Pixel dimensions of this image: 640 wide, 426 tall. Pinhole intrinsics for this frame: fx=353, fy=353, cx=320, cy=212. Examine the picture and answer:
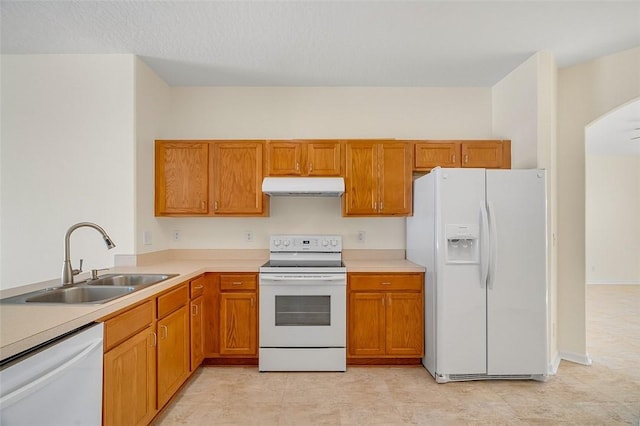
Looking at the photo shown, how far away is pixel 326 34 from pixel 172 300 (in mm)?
2317

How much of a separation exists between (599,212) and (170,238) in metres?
8.33

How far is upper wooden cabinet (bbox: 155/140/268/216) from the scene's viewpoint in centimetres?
351

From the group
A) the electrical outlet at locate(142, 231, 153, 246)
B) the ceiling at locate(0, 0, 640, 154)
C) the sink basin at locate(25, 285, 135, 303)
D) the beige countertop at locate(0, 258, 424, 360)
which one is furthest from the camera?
the electrical outlet at locate(142, 231, 153, 246)

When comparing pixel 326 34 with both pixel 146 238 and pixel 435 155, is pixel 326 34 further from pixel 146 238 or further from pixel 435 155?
pixel 146 238

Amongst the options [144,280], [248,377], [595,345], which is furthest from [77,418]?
[595,345]

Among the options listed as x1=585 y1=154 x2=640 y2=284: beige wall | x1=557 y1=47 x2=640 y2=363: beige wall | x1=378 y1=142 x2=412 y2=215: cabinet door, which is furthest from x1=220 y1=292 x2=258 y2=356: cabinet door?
x1=585 y1=154 x2=640 y2=284: beige wall

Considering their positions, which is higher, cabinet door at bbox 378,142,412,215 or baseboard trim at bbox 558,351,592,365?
cabinet door at bbox 378,142,412,215

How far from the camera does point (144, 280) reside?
8.52 feet

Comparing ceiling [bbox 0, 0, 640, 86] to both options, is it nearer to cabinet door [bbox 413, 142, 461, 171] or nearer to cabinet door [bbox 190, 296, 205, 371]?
cabinet door [bbox 413, 142, 461, 171]

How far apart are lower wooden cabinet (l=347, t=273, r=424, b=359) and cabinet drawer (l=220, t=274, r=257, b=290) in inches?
34.6

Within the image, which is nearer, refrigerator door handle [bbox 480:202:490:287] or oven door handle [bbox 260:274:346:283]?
refrigerator door handle [bbox 480:202:490:287]

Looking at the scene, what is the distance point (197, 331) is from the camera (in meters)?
2.97

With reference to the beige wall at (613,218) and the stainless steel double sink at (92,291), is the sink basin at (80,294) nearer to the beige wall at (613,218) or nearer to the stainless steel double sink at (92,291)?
the stainless steel double sink at (92,291)

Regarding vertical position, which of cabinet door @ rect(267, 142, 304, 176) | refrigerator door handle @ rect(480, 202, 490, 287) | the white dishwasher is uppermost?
cabinet door @ rect(267, 142, 304, 176)
